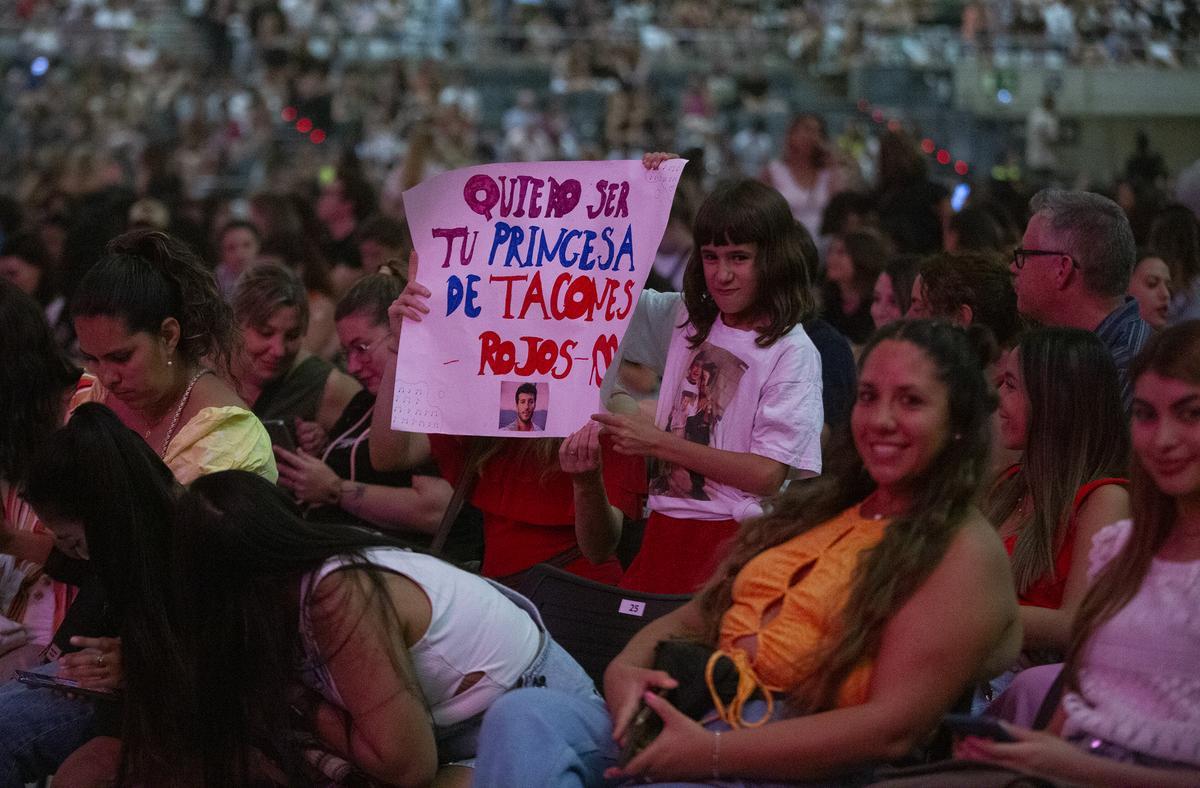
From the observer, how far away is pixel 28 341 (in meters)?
4.22

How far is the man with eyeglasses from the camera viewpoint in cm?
408

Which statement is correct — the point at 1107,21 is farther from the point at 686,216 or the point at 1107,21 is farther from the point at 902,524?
the point at 902,524

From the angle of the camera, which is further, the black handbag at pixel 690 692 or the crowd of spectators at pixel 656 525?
the black handbag at pixel 690 692

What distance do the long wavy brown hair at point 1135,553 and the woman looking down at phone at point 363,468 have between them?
2.05 m

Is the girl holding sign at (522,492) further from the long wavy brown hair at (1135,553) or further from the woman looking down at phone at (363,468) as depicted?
the long wavy brown hair at (1135,553)

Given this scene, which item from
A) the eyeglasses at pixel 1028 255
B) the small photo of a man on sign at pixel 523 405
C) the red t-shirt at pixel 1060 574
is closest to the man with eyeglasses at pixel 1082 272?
the eyeglasses at pixel 1028 255

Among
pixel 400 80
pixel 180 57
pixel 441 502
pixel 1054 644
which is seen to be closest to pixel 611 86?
pixel 400 80

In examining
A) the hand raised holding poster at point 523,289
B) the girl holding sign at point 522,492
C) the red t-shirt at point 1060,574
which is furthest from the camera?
the girl holding sign at point 522,492

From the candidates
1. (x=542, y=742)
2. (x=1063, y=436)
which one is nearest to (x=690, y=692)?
(x=542, y=742)

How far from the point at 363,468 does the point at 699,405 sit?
1.28 m

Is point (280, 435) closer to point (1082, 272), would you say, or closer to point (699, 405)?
point (699, 405)

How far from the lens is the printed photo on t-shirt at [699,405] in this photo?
11.8ft

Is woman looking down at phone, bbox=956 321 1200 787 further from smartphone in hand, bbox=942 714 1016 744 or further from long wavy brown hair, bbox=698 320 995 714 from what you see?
long wavy brown hair, bbox=698 320 995 714

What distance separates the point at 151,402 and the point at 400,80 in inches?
658
